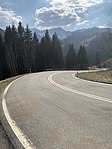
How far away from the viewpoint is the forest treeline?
Result: 257 ft

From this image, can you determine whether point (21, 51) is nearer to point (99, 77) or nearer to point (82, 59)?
point (82, 59)

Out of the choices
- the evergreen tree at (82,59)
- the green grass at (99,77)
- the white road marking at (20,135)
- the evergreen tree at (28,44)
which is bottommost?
the evergreen tree at (82,59)

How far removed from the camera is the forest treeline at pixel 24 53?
78.2 meters

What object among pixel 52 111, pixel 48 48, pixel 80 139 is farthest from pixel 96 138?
pixel 48 48

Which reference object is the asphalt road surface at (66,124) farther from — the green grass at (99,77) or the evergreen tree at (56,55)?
the evergreen tree at (56,55)

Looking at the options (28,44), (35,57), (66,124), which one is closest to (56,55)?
(35,57)

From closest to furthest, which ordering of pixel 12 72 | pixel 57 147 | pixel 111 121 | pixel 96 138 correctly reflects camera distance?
pixel 57 147 < pixel 96 138 < pixel 111 121 < pixel 12 72

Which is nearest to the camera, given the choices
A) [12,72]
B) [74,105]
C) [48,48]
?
[74,105]

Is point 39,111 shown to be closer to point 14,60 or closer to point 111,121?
point 111,121

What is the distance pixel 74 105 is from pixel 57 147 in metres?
4.67

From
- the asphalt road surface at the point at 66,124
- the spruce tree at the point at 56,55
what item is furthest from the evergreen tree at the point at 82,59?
the asphalt road surface at the point at 66,124

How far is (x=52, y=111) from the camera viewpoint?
9242mm

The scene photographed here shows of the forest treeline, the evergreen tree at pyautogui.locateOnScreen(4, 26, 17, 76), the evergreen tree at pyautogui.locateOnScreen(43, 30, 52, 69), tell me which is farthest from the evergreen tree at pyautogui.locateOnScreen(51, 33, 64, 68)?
the evergreen tree at pyautogui.locateOnScreen(4, 26, 17, 76)

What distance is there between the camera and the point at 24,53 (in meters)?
81.9
